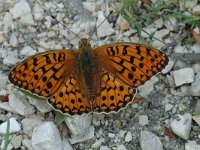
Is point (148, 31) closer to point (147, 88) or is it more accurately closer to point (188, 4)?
point (188, 4)

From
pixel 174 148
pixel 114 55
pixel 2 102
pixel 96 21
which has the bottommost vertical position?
pixel 174 148

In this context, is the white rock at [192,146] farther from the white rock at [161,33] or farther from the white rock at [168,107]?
the white rock at [161,33]

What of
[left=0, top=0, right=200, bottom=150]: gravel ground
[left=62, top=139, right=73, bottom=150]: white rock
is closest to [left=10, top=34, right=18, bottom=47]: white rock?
[left=0, top=0, right=200, bottom=150]: gravel ground

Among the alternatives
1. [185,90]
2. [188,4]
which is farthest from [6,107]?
[188,4]

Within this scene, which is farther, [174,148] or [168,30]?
[168,30]

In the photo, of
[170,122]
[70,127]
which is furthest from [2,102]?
[170,122]

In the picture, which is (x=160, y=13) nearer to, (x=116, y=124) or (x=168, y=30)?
(x=168, y=30)
